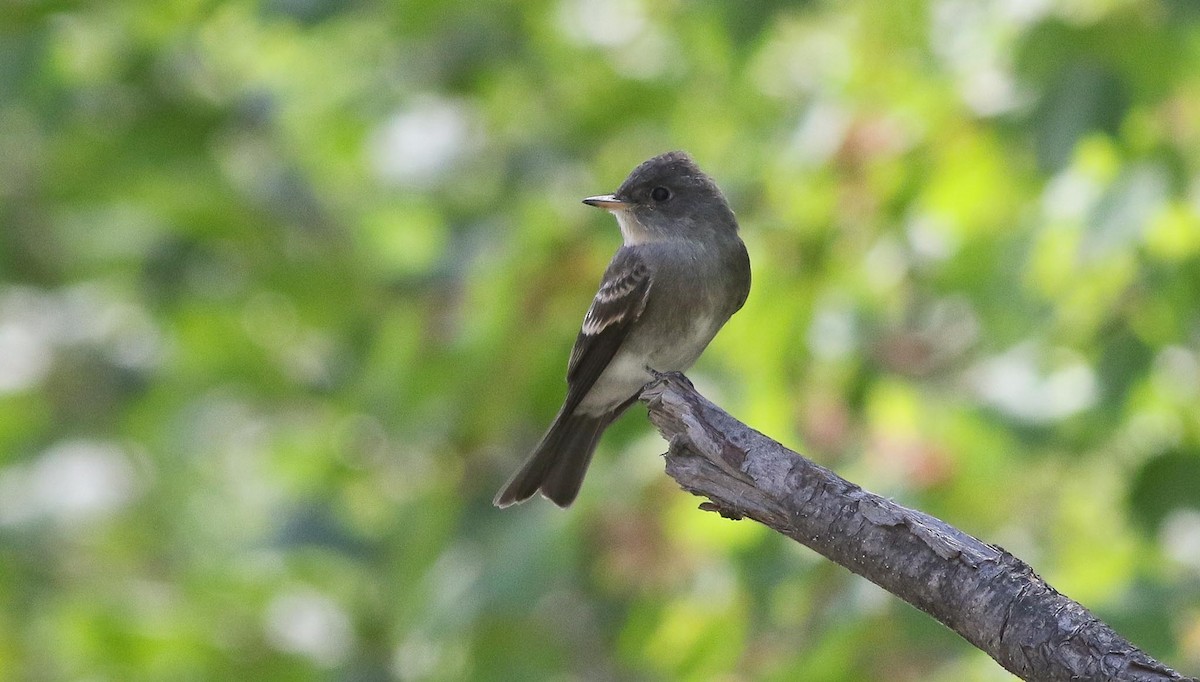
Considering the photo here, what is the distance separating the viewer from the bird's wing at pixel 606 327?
14.8 feet

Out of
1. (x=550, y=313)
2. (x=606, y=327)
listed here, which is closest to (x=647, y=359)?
(x=606, y=327)

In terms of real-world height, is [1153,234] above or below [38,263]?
below

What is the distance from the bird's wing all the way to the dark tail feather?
15cm

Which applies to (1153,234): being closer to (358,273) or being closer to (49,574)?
(358,273)

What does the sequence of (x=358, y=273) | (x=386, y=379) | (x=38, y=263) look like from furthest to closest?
(x=38, y=263) → (x=358, y=273) → (x=386, y=379)

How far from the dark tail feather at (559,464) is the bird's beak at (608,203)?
703 mm

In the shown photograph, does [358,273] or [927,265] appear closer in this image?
[927,265]

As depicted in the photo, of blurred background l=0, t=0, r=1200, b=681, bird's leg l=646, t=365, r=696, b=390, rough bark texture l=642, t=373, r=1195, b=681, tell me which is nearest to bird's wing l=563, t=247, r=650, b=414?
bird's leg l=646, t=365, r=696, b=390

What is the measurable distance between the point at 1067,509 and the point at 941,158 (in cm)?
272

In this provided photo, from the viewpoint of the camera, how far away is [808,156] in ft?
17.5

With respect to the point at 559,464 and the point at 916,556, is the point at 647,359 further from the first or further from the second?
the point at 916,556

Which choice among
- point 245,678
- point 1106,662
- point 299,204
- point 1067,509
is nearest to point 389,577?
point 245,678

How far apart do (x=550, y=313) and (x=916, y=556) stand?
3361 mm

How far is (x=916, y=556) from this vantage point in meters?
2.46
